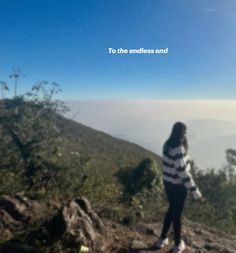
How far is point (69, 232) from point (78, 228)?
0.32 metres

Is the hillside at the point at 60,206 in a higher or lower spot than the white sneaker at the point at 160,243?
higher

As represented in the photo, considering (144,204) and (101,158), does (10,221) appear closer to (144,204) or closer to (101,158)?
(144,204)

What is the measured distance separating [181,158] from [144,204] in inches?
193

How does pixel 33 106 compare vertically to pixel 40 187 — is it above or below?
above

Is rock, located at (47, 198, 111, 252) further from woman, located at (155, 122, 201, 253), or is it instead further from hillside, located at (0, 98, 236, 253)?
woman, located at (155, 122, 201, 253)

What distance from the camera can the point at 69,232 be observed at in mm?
Result: 7883

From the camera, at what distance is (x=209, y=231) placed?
1180 centimetres

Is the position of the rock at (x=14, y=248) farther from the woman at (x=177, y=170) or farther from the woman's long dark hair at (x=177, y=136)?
the woman's long dark hair at (x=177, y=136)

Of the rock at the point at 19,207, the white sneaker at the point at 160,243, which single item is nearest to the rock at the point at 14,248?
the rock at the point at 19,207

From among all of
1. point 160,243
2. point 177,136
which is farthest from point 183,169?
point 160,243

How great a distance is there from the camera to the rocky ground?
7.77 m

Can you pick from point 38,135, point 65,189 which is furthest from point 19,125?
→ point 65,189

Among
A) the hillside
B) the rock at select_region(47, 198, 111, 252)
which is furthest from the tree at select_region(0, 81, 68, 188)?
the rock at select_region(47, 198, 111, 252)

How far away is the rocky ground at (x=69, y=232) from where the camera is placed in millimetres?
7766
